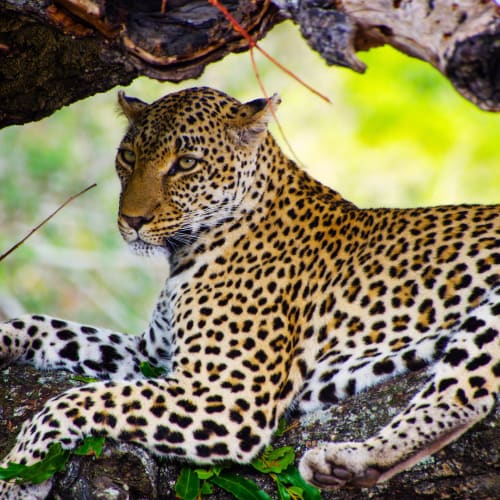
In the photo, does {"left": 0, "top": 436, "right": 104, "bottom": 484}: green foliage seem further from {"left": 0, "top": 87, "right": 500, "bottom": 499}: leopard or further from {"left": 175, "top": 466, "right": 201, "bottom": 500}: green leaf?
{"left": 175, "top": 466, "right": 201, "bottom": 500}: green leaf

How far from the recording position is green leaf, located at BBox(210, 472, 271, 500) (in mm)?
6082

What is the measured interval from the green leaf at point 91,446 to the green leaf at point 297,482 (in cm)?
112

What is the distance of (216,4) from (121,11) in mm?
661

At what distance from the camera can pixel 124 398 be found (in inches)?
257

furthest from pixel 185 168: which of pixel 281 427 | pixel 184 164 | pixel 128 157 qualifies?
pixel 281 427

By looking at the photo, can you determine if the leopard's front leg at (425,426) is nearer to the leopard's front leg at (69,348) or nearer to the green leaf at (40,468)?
the green leaf at (40,468)

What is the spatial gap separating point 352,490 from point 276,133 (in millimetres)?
16027

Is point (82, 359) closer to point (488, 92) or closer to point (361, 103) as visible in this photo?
point (488, 92)

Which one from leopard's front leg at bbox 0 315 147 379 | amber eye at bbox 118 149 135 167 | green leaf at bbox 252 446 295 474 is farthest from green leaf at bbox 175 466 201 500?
amber eye at bbox 118 149 135 167

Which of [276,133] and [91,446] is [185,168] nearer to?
[91,446]

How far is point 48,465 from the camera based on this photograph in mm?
6051

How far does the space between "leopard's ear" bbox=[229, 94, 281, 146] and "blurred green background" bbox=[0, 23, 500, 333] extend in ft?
28.2

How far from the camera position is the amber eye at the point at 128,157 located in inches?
295

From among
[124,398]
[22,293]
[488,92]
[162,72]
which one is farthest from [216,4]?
[22,293]
